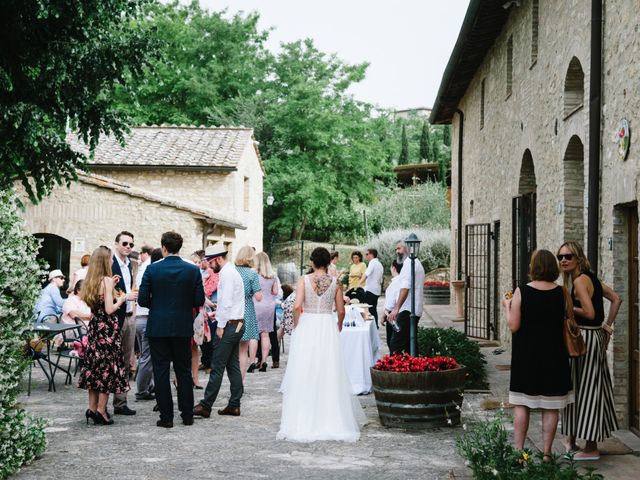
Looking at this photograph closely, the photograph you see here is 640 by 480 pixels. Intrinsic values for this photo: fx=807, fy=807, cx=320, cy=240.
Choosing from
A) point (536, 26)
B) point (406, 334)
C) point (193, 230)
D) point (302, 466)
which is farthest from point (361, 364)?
point (193, 230)

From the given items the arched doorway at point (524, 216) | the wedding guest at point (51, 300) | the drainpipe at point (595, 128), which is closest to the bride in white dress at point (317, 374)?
the drainpipe at point (595, 128)

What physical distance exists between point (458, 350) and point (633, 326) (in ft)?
11.6

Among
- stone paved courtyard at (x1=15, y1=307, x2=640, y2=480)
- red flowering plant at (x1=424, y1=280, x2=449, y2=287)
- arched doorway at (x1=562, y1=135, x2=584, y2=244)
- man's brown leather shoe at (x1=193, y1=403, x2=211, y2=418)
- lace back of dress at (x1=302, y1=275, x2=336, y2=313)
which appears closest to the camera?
stone paved courtyard at (x1=15, y1=307, x2=640, y2=480)

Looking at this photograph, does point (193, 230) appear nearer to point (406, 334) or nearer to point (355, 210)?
point (406, 334)

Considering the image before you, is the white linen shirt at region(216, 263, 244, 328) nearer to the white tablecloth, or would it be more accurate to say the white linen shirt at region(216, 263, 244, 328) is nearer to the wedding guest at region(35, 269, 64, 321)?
the white tablecloth

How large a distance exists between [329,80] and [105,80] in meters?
28.4

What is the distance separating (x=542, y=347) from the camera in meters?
5.92

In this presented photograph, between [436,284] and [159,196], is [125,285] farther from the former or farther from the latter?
[436,284]

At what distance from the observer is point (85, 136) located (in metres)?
14.6

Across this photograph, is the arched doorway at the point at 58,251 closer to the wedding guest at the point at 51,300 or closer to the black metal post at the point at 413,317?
the wedding guest at the point at 51,300

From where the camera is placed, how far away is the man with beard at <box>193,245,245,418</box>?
27.9 feet

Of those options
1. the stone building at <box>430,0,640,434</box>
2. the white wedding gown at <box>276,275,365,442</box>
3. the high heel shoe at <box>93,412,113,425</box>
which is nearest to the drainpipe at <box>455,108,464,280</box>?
the stone building at <box>430,0,640,434</box>

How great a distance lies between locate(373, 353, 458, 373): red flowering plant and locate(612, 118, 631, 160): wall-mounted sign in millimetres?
2563

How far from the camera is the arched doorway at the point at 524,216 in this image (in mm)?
12531
